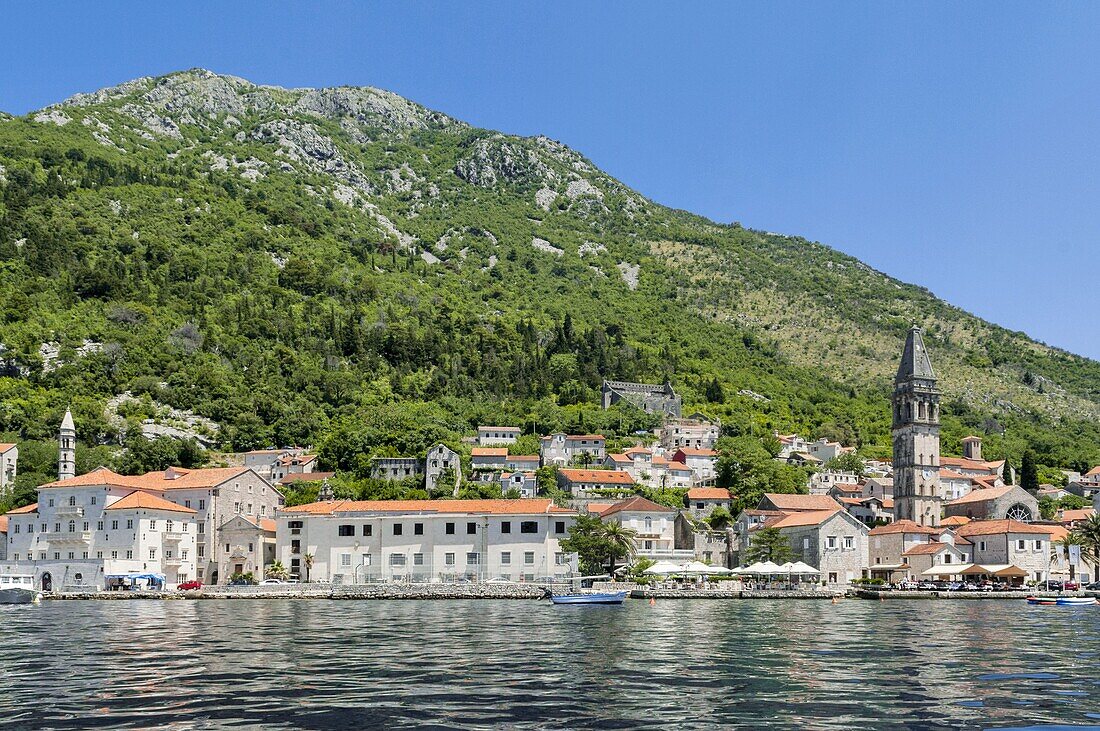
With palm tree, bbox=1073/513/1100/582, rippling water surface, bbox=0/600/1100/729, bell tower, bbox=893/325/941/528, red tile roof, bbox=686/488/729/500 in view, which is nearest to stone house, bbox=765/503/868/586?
red tile roof, bbox=686/488/729/500

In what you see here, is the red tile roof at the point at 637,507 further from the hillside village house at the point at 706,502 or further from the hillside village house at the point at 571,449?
the hillside village house at the point at 571,449

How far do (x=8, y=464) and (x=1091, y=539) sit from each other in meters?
94.9

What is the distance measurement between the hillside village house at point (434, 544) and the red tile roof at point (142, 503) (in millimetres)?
10106

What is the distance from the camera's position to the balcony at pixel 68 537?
7962 cm

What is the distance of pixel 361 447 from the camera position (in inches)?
4338

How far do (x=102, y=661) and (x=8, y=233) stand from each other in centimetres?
14341

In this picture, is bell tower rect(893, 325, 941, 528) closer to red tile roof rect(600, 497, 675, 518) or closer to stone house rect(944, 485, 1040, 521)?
stone house rect(944, 485, 1040, 521)

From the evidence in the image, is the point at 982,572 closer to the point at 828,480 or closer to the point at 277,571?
the point at 828,480

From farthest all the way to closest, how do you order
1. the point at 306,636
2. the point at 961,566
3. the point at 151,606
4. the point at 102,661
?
the point at 961,566 → the point at 151,606 → the point at 306,636 → the point at 102,661

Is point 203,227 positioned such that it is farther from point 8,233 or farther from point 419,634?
point 419,634

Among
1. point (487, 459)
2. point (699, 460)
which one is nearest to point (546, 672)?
point (487, 459)

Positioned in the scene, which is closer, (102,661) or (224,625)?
(102,661)

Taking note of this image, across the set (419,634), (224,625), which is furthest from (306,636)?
(224,625)

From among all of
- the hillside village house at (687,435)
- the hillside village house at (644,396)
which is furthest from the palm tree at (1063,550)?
the hillside village house at (644,396)
